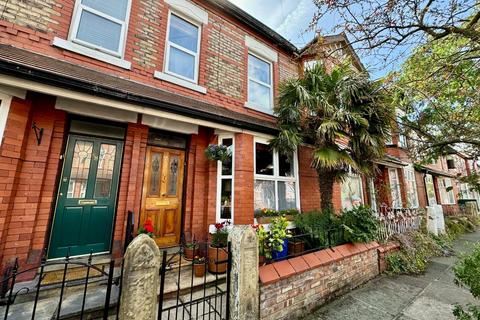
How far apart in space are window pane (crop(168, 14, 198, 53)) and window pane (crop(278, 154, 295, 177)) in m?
4.19

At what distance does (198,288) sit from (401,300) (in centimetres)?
404

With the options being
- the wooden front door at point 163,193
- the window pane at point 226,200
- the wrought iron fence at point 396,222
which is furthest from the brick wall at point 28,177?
the wrought iron fence at point 396,222

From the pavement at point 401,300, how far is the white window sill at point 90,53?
633 centimetres

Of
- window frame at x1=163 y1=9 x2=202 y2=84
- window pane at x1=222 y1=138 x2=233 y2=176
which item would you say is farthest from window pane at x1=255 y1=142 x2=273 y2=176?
window frame at x1=163 y1=9 x2=202 y2=84

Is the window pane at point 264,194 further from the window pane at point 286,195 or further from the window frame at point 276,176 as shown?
the window pane at point 286,195

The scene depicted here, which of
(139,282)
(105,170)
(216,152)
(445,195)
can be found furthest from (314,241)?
(445,195)

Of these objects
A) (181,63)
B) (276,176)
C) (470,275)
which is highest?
(181,63)

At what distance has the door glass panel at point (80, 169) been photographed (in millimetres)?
3994

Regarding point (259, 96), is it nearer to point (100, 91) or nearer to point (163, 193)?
point (163, 193)

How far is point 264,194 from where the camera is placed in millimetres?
5883

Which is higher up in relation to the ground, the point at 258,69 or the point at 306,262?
the point at 258,69

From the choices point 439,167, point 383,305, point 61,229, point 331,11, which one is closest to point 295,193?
point 383,305

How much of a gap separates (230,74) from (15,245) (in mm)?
6093

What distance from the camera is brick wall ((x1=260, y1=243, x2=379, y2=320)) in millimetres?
3279
